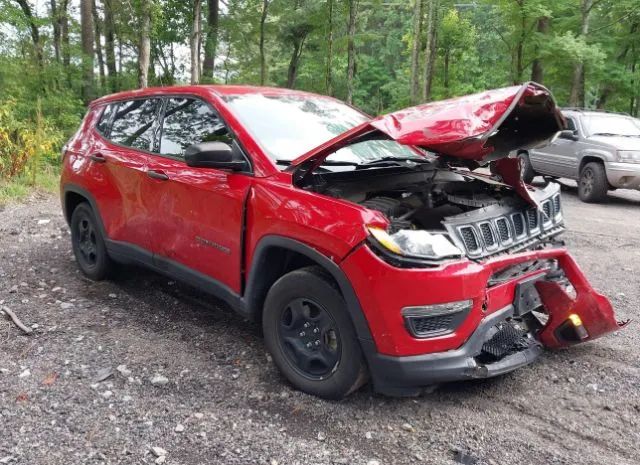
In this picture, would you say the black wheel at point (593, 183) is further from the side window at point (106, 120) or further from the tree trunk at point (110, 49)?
the tree trunk at point (110, 49)

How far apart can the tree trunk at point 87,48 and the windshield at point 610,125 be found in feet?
46.3

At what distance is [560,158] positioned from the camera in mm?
11219

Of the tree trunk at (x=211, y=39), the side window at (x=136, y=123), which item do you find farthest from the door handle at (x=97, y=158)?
the tree trunk at (x=211, y=39)

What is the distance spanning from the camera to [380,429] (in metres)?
2.90

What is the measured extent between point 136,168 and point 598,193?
29.8 feet

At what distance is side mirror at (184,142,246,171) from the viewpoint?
3299mm

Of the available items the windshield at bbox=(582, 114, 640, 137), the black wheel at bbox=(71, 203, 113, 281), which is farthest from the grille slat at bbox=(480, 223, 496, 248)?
the windshield at bbox=(582, 114, 640, 137)

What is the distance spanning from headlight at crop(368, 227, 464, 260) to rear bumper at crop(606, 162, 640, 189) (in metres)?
8.72

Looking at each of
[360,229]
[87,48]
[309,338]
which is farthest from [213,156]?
[87,48]

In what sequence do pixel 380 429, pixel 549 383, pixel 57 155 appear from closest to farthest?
1. pixel 380 429
2. pixel 549 383
3. pixel 57 155

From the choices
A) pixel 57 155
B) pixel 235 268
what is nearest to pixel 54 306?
pixel 235 268

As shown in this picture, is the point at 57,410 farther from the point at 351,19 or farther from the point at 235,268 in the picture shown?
the point at 351,19

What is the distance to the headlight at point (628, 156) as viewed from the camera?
9.95 meters

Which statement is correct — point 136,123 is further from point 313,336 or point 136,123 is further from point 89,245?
point 313,336
